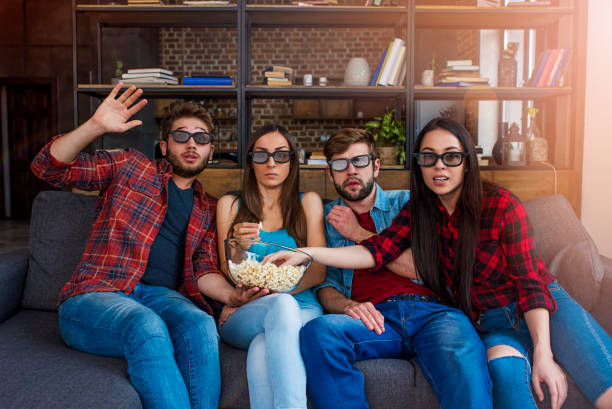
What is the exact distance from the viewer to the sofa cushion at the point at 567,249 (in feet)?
5.75

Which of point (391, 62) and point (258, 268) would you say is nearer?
point (258, 268)

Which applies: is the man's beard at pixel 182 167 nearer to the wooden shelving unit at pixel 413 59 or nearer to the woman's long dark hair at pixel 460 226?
the wooden shelving unit at pixel 413 59

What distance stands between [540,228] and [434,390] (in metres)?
0.94

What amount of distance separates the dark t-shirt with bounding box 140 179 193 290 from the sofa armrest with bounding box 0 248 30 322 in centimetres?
54

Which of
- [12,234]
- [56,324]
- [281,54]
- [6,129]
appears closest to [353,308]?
[56,324]

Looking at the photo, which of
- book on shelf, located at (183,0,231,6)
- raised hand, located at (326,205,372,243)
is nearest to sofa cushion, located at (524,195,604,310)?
raised hand, located at (326,205,372,243)

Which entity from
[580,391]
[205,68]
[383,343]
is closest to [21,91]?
[205,68]

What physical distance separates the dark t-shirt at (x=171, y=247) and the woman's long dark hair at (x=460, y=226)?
3.14ft

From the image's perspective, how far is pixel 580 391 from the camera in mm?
1409

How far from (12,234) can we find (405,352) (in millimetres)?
6305

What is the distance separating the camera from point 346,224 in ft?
6.16

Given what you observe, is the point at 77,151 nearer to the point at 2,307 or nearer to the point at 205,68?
the point at 2,307

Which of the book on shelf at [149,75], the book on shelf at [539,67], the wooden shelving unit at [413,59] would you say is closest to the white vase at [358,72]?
the wooden shelving unit at [413,59]

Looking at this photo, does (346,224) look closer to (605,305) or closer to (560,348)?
(560,348)
